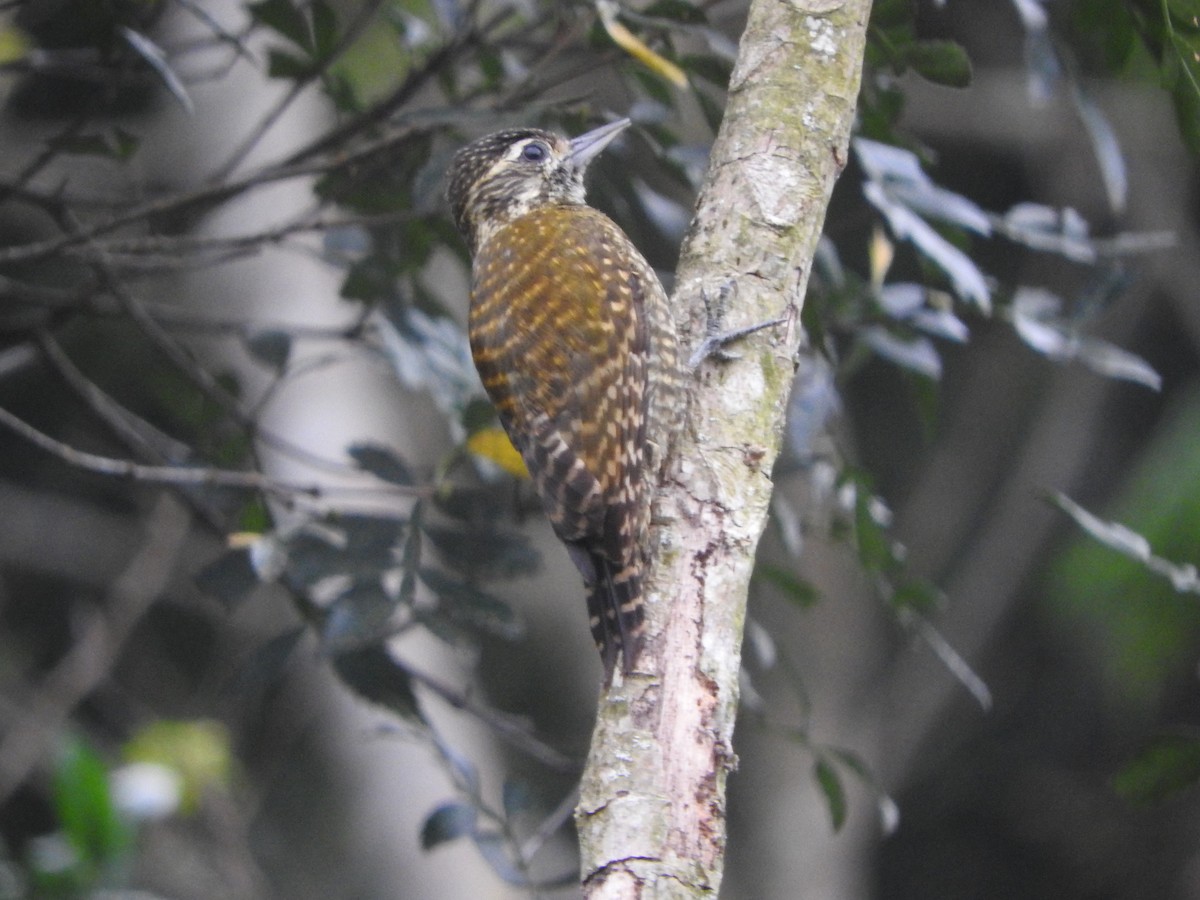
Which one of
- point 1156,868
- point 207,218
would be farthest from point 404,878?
point 1156,868

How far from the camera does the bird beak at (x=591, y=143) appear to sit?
2748mm

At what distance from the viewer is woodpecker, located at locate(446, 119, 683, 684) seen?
90.0 inches

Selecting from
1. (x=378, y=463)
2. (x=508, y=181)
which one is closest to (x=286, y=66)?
(x=508, y=181)

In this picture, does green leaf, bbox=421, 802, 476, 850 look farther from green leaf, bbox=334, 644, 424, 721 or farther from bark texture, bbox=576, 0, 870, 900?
bark texture, bbox=576, 0, 870, 900

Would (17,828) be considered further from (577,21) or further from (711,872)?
(711,872)

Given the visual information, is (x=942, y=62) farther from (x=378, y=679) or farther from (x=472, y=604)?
(x=378, y=679)

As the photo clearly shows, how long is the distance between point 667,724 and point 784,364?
635mm

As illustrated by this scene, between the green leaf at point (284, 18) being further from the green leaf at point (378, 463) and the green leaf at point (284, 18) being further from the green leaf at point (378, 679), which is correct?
the green leaf at point (378, 679)

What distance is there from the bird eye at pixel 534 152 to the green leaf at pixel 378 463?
760mm

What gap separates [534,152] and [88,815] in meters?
1.67

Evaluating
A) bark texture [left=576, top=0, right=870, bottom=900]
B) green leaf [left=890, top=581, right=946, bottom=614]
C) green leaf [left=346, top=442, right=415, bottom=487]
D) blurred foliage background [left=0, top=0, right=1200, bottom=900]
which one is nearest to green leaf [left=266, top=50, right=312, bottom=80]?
blurred foliage background [left=0, top=0, right=1200, bottom=900]

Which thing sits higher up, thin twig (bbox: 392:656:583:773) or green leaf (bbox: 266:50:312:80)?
green leaf (bbox: 266:50:312:80)

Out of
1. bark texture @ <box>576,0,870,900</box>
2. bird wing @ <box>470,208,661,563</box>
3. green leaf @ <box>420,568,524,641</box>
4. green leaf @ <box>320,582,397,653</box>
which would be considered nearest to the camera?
bark texture @ <box>576,0,870,900</box>

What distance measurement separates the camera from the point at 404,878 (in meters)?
4.00
